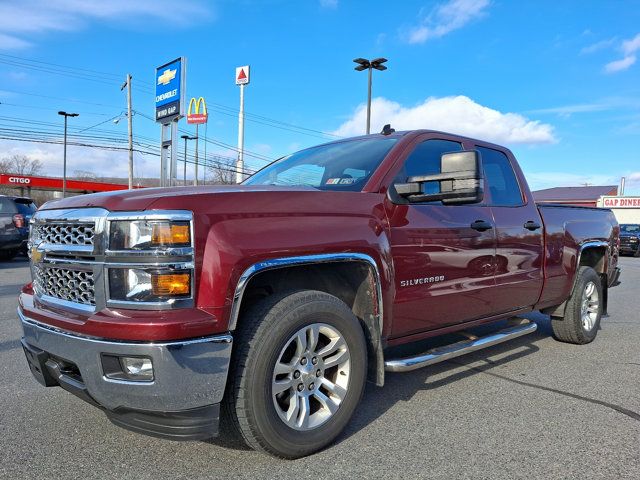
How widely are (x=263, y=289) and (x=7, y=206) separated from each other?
41.0ft

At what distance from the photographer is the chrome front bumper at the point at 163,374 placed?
226 cm

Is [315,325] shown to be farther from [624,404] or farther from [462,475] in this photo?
[624,404]

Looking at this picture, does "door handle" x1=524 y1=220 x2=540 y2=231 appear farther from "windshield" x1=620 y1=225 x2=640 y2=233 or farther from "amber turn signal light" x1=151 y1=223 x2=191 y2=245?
"windshield" x1=620 y1=225 x2=640 y2=233

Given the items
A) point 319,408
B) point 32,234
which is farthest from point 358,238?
point 32,234

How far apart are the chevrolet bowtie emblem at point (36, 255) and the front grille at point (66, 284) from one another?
0.05 m

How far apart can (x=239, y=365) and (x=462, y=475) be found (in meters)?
1.29

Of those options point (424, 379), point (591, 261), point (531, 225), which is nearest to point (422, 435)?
point (424, 379)

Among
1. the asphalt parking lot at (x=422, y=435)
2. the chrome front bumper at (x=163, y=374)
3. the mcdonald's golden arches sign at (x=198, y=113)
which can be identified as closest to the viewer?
the chrome front bumper at (x=163, y=374)

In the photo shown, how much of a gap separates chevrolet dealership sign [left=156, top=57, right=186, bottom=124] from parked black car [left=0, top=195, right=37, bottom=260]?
25.2ft

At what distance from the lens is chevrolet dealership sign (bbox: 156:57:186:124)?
19.2 metres

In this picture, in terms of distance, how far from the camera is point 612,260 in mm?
5988

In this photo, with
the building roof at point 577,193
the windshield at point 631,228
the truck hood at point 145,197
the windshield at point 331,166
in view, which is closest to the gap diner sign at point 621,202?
the building roof at point 577,193

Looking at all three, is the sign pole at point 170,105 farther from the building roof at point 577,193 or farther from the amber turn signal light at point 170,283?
the building roof at point 577,193

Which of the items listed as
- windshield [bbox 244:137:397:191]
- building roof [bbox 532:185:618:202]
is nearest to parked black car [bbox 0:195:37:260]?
windshield [bbox 244:137:397:191]
